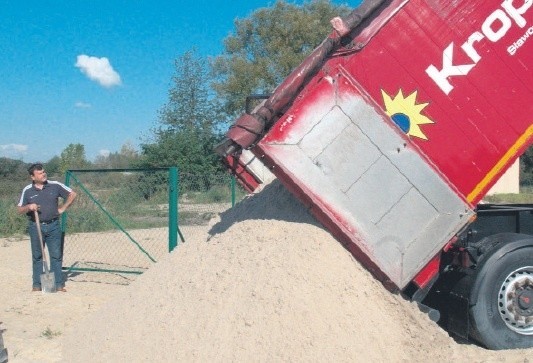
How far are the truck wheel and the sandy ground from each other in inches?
6.3

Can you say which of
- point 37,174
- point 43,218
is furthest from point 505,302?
point 37,174

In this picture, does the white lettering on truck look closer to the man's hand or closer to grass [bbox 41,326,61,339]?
grass [bbox 41,326,61,339]

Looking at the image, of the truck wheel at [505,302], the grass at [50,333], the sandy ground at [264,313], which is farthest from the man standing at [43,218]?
the truck wheel at [505,302]

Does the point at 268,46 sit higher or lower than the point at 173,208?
higher

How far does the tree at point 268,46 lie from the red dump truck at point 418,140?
24.5m

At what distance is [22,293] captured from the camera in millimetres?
8562

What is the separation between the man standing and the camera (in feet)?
27.7

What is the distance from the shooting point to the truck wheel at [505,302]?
5.27 meters

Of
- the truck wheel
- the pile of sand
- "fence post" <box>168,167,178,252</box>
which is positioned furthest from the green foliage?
the truck wheel

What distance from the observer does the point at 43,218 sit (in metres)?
8.43

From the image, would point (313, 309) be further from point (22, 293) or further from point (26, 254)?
point (26, 254)

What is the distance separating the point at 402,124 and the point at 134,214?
356 inches

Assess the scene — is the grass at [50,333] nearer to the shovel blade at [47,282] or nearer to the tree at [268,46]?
the shovel blade at [47,282]

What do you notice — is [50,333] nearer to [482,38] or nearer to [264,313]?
[264,313]
